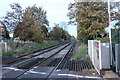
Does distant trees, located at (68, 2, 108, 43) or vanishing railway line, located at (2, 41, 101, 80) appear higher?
distant trees, located at (68, 2, 108, 43)

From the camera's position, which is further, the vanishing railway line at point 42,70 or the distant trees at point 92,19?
the distant trees at point 92,19

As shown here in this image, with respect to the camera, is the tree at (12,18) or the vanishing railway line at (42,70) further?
the tree at (12,18)

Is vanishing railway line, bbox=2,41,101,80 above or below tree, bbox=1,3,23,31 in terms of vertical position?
below

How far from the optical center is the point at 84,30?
1892cm

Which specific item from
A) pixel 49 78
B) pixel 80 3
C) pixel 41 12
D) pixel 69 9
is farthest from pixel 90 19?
pixel 41 12

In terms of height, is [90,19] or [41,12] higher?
[41,12]

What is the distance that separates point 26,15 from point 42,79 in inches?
923

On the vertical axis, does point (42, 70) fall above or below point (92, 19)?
below

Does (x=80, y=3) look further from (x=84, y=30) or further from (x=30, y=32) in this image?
(x=30, y=32)

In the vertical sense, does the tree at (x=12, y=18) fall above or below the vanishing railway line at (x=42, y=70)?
above

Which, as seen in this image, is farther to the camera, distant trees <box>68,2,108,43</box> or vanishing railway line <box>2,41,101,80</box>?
distant trees <box>68,2,108,43</box>

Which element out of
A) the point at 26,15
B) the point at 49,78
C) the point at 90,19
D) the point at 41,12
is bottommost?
the point at 49,78

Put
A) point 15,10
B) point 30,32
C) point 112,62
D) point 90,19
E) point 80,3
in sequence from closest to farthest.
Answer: point 112,62
point 90,19
point 80,3
point 15,10
point 30,32

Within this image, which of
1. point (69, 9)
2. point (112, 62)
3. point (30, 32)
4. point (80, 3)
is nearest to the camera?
point (112, 62)
